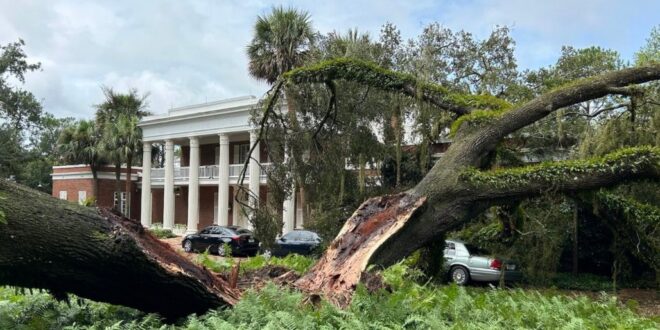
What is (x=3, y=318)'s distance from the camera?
5316 mm

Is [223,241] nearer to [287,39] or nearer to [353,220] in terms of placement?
[287,39]

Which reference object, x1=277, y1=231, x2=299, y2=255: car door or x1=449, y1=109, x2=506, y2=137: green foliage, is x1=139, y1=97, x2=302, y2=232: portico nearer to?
x1=277, y1=231, x2=299, y2=255: car door

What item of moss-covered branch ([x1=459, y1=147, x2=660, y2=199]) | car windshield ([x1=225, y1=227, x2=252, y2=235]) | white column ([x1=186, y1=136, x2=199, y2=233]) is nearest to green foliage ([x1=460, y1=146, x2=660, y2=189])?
moss-covered branch ([x1=459, y1=147, x2=660, y2=199])

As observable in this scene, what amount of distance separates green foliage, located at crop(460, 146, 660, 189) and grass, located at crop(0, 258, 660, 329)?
6.80 feet

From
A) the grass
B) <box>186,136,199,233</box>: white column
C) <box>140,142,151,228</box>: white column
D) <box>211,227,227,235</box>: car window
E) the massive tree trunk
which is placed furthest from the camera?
<box>140,142,151,228</box>: white column

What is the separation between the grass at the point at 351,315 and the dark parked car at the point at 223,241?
53.0ft

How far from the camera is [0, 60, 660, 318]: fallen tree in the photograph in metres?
4.27

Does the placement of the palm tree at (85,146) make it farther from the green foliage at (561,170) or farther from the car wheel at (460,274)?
the green foliage at (561,170)

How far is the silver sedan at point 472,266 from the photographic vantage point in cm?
1541

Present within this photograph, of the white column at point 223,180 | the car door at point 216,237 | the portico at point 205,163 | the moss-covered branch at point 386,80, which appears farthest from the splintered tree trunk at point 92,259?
the white column at point 223,180

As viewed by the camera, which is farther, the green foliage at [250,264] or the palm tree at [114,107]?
the palm tree at [114,107]

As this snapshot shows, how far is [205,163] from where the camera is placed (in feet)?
116

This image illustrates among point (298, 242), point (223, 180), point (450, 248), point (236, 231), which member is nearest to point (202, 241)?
point (236, 231)

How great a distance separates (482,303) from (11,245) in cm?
478
